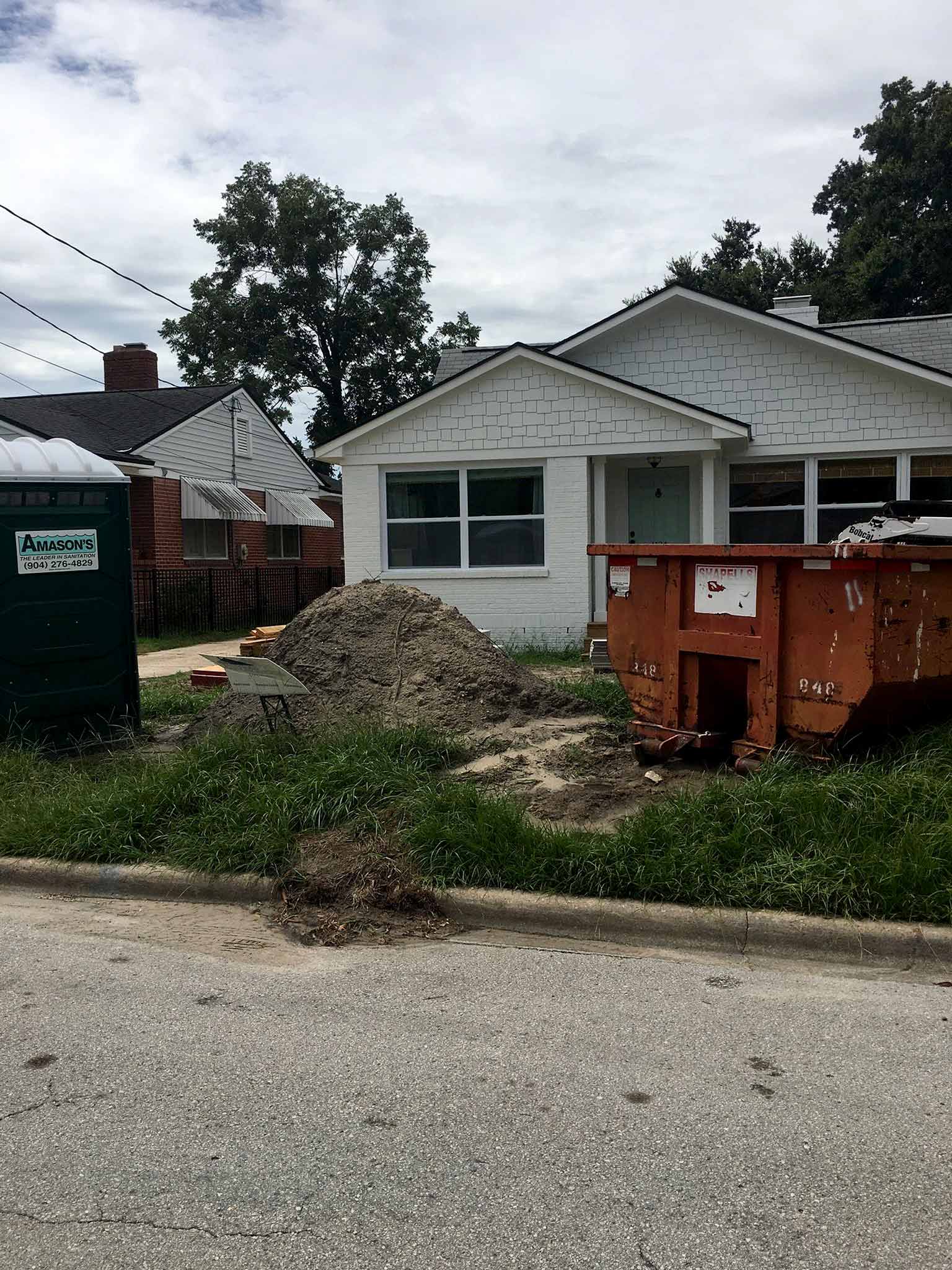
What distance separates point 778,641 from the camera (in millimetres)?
6312

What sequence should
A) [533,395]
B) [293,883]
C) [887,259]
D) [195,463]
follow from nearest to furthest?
1. [293,883]
2. [533,395]
3. [195,463]
4. [887,259]

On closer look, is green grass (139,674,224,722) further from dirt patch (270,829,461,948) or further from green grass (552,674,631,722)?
dirt patch (270,829,461,948)

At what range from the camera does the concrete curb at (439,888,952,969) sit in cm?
463

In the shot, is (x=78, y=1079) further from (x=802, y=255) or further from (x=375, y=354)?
(x=802, y=255)

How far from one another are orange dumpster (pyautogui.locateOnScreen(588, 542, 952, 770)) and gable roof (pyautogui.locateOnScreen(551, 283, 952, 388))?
8.63 metres

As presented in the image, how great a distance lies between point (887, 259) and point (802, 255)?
5384 mm

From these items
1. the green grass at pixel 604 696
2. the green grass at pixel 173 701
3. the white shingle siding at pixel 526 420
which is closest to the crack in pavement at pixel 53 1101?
the green grass at pixel 604 696

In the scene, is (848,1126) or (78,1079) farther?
(78,1079)

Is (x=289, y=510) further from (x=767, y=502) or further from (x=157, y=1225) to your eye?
(x=157, y=1225)

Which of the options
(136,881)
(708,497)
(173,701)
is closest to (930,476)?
(708,497)

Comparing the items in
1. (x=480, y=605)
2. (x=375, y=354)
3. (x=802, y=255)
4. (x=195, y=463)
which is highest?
(x=802, y=255)

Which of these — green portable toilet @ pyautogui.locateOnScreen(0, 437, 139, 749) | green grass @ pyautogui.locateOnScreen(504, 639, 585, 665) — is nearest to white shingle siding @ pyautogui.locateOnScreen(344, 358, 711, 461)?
green grass @ pyautogui.locateOnScreen(504, 639, 585, 665)

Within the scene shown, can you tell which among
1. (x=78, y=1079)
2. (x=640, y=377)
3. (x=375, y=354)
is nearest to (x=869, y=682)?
(x=78, y=1079)

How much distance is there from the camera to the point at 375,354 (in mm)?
40406
